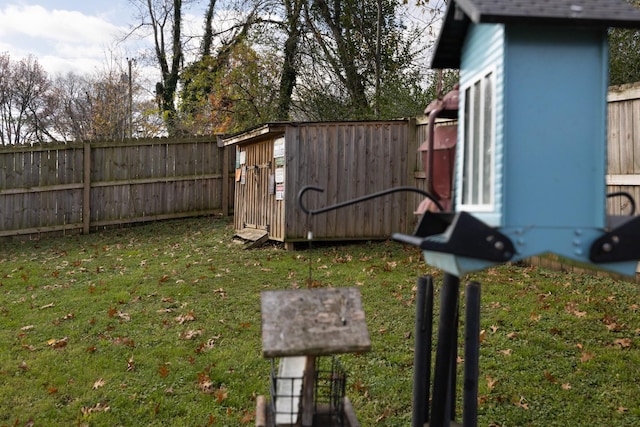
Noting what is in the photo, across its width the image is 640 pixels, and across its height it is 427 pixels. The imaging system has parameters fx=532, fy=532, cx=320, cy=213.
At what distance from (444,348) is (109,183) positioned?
11.9 m

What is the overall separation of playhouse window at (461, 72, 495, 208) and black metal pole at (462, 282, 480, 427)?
0.46 metres

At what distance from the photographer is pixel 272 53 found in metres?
15.1

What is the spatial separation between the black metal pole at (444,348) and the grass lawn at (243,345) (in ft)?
4.54

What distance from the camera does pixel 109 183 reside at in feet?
42.0

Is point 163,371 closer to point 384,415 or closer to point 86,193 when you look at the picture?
point 384,415

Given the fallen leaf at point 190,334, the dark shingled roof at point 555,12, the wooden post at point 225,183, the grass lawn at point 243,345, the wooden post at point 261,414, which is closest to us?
the dark shingled roof at point 555,12

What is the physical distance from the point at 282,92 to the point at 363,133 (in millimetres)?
6594

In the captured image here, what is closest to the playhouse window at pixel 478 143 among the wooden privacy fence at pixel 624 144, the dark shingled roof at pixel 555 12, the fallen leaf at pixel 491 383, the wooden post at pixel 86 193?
the dark shingled roof at pixel 555 12

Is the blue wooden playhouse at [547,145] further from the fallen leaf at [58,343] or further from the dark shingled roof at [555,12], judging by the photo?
the fallen leaf at [58,343]

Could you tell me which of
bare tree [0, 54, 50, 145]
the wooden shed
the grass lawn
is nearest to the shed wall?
the wooden shed

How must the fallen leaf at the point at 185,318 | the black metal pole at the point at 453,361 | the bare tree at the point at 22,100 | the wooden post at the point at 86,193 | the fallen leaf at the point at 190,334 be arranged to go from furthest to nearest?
the bare tree at the point at 22,100, the wooden post at the point at 86,193, the fallen leaf at the point at 185,318, the fallen leaf at the point at 190,334, the black metal pole at the point at 453,361

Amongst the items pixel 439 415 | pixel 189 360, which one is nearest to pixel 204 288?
pixel 189 360

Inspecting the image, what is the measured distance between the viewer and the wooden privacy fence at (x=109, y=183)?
39.0 ft

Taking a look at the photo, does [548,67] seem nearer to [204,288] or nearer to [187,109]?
[204,288]
